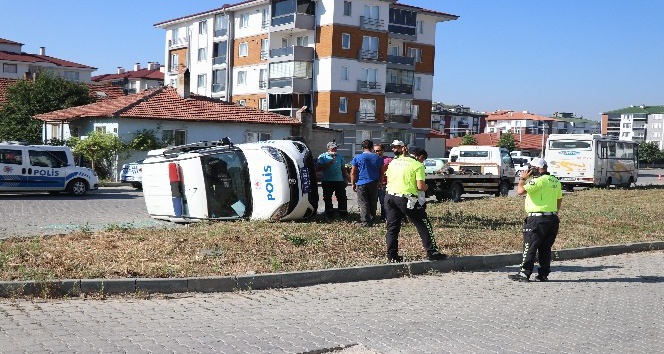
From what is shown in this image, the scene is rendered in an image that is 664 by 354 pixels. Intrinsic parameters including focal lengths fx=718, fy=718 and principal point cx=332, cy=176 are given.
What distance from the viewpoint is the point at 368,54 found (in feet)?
193

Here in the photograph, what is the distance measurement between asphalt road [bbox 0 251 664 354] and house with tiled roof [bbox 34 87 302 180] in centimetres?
2946

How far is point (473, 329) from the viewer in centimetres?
692

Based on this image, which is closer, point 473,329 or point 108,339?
point 108,339

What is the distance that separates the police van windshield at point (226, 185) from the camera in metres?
13.3

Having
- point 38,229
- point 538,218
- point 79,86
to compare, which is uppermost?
point 79,86

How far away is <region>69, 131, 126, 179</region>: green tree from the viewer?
3431cm

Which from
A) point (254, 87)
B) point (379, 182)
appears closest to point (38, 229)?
point (379, 182)

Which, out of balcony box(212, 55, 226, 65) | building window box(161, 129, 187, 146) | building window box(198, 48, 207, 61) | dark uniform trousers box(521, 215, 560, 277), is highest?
building window box(198, 48, 207, 61)

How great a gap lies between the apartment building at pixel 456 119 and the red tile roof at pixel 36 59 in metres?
72.9

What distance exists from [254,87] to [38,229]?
51897 mm

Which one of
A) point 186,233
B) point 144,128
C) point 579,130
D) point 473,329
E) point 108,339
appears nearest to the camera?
point 108,339

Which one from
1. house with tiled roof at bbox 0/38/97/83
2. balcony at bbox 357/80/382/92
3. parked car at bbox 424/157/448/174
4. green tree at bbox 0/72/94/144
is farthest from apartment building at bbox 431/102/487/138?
parked car at bbox 424/157/448/174

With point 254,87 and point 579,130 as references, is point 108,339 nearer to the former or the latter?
point 254,87

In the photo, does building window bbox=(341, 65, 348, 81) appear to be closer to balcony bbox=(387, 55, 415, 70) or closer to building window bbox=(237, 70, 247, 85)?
balcony bbox=(387, 55, 415, 70)
